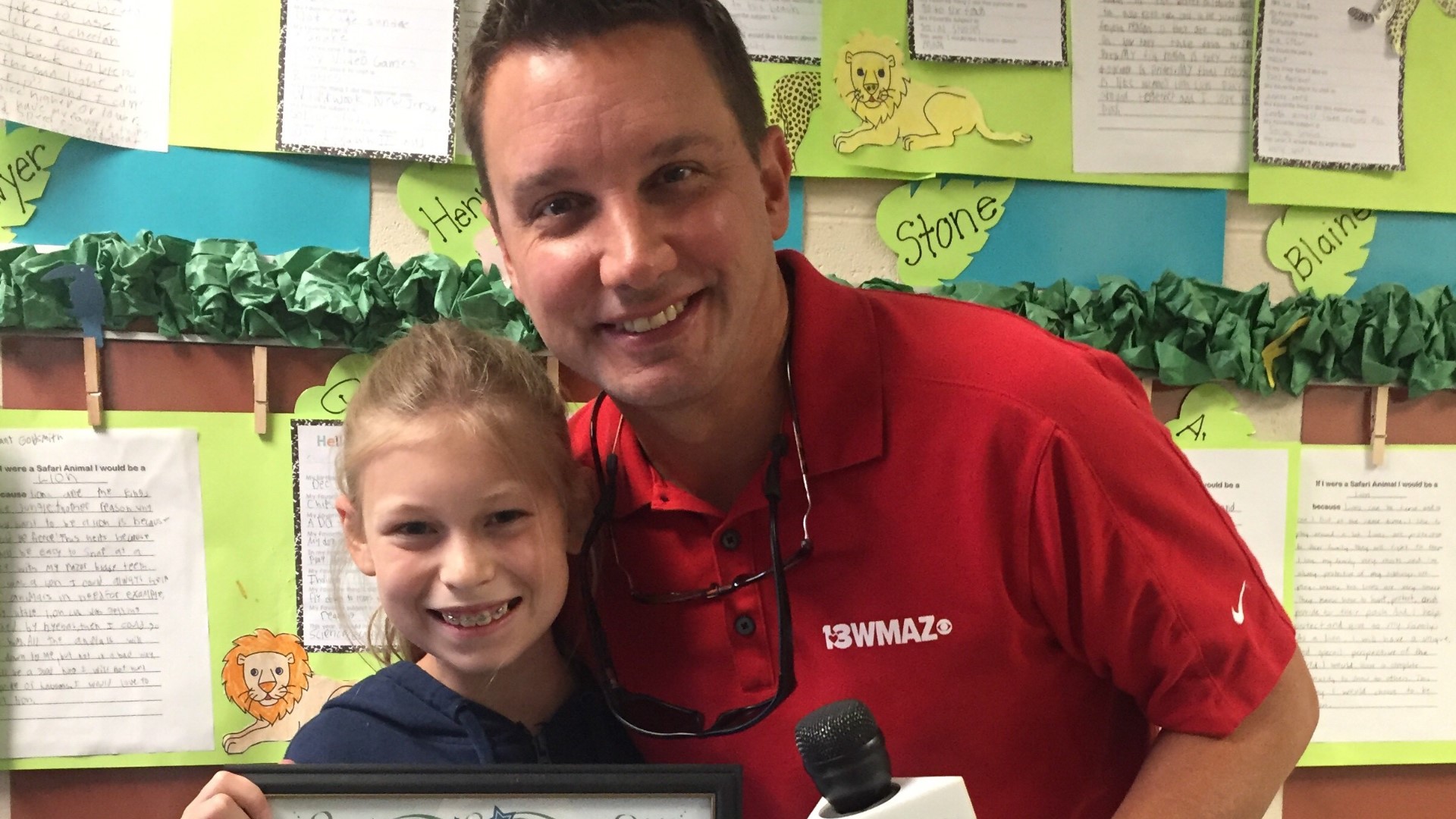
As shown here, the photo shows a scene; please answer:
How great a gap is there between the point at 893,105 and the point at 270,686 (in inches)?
42.0

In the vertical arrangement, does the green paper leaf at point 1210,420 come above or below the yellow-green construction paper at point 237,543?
above

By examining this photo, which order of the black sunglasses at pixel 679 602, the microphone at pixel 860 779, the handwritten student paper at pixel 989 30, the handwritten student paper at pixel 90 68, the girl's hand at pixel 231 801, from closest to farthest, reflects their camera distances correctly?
the microphone at pixel 860 779, the girl's hand at pixel 231 801, the black sunglasses at pixel 679 602, the handwritten student paper at pixel 90 68, the handwritten student paper at pixel 989 30

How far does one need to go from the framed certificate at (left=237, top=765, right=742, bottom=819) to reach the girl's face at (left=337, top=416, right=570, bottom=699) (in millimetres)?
127

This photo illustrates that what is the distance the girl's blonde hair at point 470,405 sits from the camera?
86cm

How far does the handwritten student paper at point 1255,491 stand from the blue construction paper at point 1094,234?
0.81 ft

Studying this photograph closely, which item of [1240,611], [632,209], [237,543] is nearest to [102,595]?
[237,543]

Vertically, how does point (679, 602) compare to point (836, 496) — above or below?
below

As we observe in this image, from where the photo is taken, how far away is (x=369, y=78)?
1.10m

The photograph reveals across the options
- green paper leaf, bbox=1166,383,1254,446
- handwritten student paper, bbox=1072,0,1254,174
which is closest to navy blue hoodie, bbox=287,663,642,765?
green paper leaf, bbox=1166,383,1254,446

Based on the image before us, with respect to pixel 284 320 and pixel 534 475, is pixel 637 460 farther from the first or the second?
pixel 284 320

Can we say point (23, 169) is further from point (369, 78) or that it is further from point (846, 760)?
point (846, 760)

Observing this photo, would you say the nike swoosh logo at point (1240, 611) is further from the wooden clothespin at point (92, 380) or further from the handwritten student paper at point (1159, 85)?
the wooden clothespin at point (92, 380)

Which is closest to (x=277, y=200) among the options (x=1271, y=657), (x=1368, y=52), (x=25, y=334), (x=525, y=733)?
(x=25, y=334)

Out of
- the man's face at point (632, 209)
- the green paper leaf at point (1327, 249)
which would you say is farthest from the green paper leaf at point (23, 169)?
the green paper leaf at point (1327, 249)
